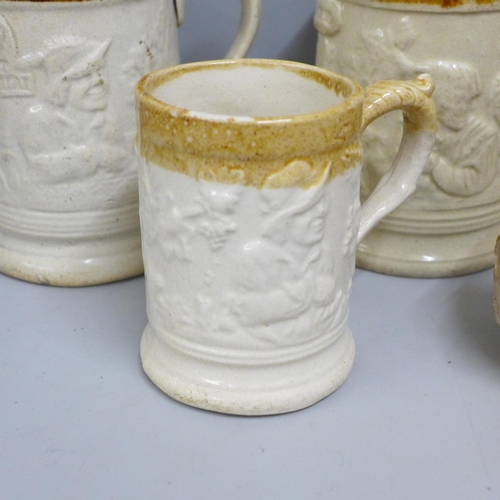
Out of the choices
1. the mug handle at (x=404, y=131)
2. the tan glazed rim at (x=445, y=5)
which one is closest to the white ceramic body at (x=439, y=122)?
the tan glazed rim at (x=445, y=5)

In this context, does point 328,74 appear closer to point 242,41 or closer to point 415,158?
point 415,158

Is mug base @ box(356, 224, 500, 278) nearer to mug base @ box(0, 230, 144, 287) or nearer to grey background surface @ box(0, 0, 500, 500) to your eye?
grey background surface @ box(0, 0, 500, 500)

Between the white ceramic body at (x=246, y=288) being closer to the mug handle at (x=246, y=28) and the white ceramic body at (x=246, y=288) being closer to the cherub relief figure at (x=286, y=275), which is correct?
the cherub relief figure at (x=286, y=275)

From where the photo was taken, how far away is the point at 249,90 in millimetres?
860

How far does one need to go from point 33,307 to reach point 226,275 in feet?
1.08

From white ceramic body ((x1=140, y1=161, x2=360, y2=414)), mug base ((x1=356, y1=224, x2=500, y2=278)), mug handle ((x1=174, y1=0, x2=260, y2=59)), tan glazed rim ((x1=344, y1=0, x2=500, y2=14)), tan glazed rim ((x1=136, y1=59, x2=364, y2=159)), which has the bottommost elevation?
mug base ((x1=356, y1=224, x2=500, y2=278))

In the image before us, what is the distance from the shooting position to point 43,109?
0.90 metres

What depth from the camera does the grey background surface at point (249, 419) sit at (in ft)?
2.34

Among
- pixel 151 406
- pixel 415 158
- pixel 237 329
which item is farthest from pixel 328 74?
pixel 151 406

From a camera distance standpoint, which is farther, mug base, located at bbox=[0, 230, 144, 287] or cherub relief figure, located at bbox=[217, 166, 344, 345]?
mug base, located at bbox=[0, 230, 144, 287]

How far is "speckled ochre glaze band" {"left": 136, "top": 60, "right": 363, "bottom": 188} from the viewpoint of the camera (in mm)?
676

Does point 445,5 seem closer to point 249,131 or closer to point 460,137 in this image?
point 460,137

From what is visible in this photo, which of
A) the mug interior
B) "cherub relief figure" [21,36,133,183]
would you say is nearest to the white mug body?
"cherub relief figure" [21,36,133,183]

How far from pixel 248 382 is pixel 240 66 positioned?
0.32 m
